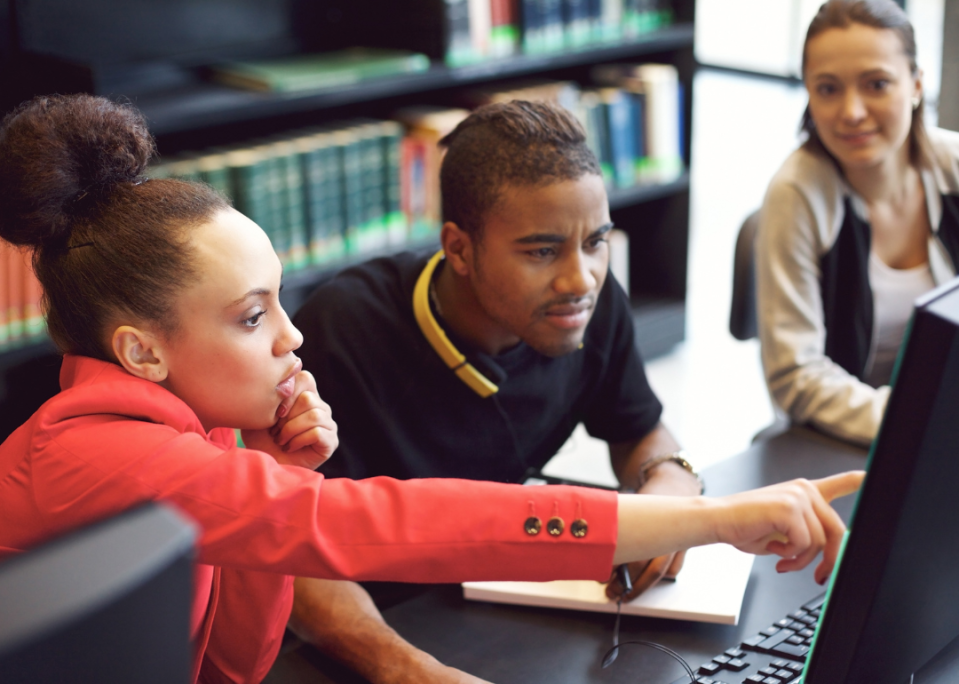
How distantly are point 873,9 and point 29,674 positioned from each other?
177cm

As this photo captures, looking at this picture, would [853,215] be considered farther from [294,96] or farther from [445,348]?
[294,96]

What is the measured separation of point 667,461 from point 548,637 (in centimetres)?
39

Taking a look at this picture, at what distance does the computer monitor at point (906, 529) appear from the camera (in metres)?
0.63

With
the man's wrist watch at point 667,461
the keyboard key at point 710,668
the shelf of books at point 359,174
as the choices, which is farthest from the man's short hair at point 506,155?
the shelf of books at point 359,174

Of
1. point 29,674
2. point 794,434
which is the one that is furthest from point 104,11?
point 29,674

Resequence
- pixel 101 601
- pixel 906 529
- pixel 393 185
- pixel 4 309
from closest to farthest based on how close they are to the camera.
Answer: pixel 101 601 < pixel 906 529 < pixel 4 309 < pixel 393 185

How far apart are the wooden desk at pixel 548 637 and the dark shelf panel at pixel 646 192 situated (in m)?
2.07

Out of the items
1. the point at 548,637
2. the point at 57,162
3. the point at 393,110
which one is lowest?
the point at 548,637

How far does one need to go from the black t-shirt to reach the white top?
590 mm

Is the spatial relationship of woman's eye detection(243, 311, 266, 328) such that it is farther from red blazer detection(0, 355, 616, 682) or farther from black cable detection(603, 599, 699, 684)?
black cable detection(603, 599, 699, 684)

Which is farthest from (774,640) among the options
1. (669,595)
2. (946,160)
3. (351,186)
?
(351,186)

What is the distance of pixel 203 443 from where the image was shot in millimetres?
806

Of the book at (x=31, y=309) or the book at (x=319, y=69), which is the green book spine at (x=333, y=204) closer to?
the book at (x=319, y=69)

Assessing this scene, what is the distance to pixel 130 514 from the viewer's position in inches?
14.9
